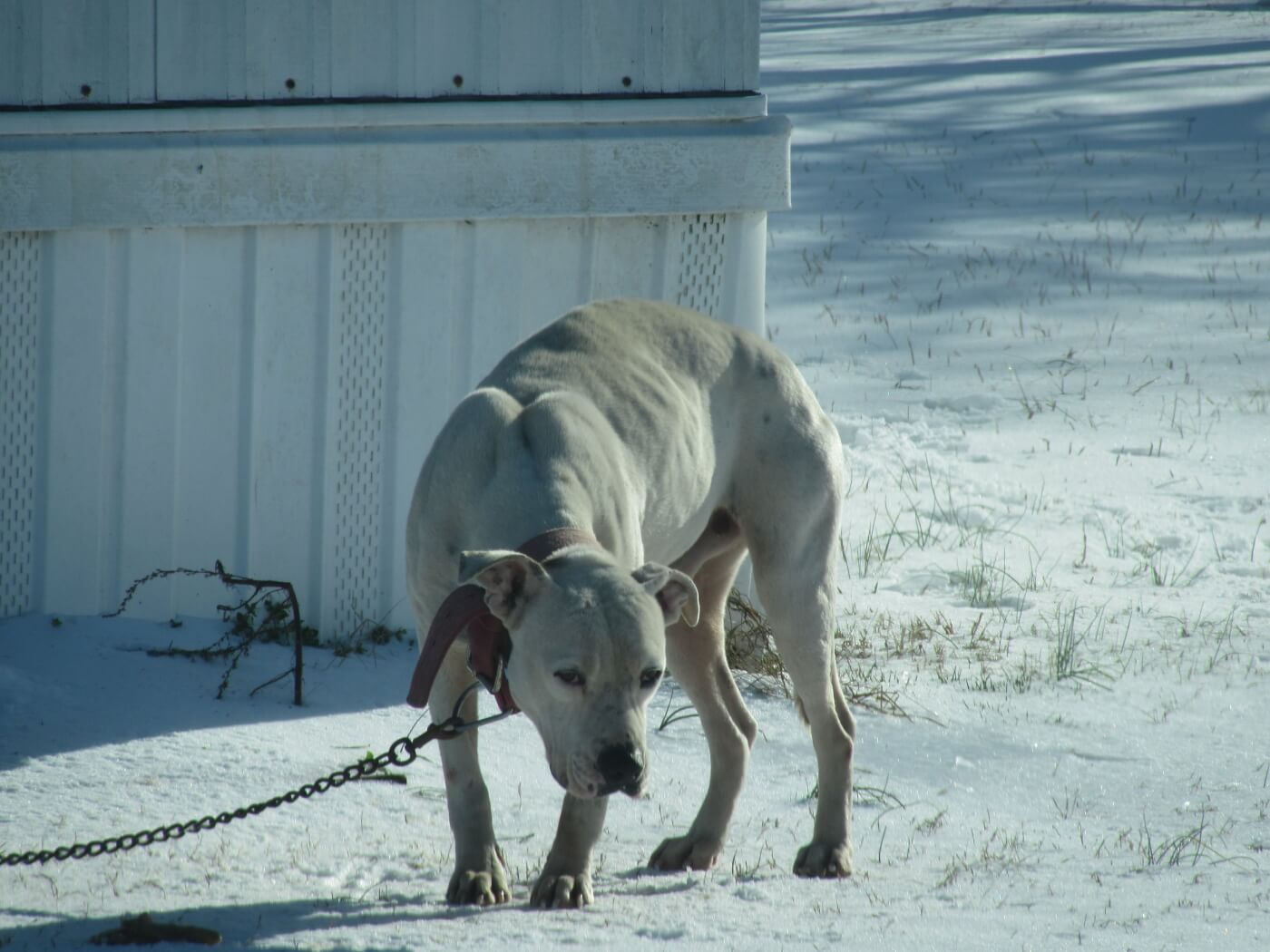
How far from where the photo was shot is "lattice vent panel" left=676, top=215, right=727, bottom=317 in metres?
6.68

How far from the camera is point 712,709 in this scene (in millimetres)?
5320

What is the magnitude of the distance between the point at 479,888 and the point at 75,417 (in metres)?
2.96

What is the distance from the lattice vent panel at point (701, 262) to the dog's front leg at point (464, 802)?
263 centimetres

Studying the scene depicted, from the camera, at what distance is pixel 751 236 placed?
6.73 m

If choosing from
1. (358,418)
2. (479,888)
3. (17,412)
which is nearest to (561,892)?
(479,888)

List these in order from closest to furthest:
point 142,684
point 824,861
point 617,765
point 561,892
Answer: point 617,765, point 561,892, point 824,861, point 142,684

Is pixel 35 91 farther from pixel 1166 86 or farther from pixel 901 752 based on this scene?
pixel 1166 86

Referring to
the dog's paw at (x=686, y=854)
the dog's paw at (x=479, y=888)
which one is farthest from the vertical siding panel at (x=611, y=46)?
the dog's paw at (x=479, y=888)

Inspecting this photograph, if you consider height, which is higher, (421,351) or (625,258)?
(625,258)

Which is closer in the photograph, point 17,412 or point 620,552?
point 620,552

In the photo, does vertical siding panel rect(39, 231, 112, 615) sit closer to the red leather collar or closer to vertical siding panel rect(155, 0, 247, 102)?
vertical siding panel rect(155, 0, 247, 102)

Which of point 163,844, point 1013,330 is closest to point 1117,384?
point 1013,330

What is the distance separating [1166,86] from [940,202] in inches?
208

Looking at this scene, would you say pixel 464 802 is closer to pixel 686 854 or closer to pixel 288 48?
pixel 686 854
